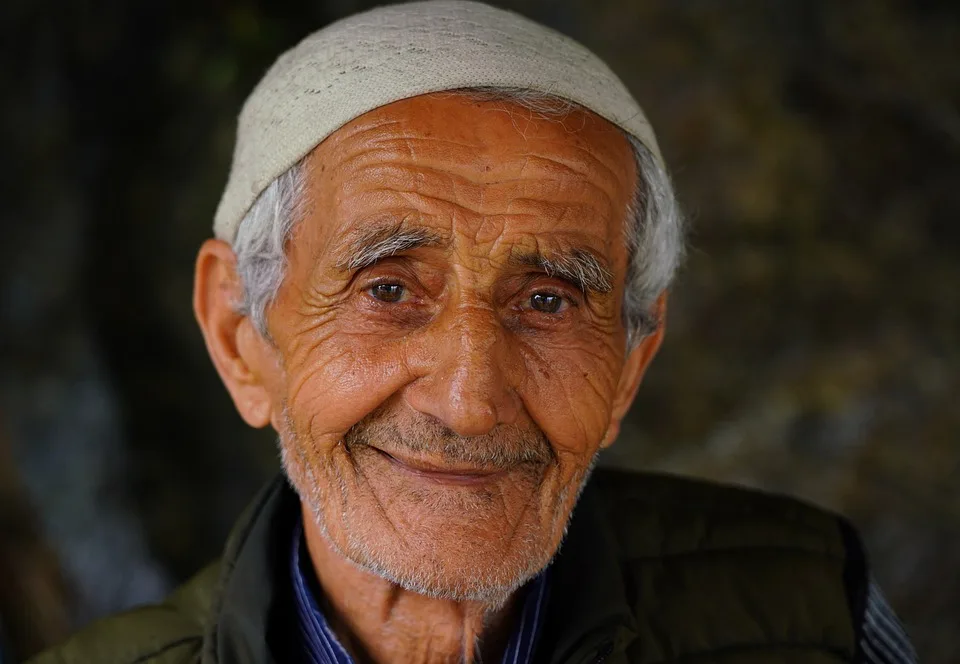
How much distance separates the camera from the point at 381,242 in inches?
74.0

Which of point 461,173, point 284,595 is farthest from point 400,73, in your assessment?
point 284,595

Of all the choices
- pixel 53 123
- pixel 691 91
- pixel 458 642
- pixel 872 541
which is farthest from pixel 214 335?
pixel 872 541

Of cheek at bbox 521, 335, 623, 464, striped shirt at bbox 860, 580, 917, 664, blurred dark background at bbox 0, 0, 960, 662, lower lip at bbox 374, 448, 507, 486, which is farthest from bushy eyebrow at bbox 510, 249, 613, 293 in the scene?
blurred dark background at bbox 0, 0, 960, 662

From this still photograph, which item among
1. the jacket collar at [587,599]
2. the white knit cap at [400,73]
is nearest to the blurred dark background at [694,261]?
the white knit cap at [400,73]

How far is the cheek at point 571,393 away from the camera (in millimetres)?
1943

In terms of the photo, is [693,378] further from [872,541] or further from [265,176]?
[265,176]

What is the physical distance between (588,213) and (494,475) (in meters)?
0.54

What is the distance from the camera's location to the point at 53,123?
151 inches

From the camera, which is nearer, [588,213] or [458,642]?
[588,213]

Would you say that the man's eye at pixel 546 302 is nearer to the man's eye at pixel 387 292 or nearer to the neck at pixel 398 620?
the man's eye at pixel 387 292

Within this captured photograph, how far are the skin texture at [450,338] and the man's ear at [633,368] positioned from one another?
0.61ft

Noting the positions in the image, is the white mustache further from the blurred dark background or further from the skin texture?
the blurred dark background

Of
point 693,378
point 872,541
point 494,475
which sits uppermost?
point 494,475

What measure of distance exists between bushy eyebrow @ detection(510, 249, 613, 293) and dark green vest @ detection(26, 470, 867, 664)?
582mm
